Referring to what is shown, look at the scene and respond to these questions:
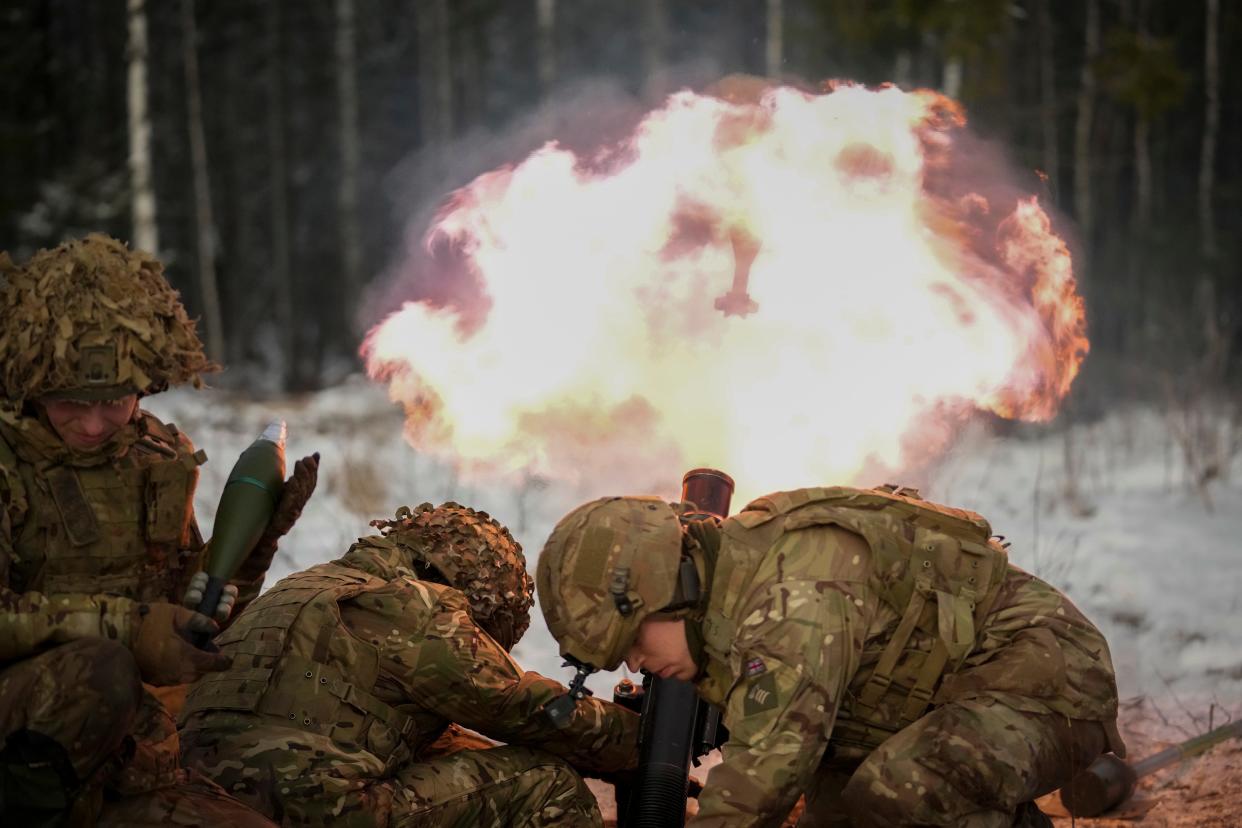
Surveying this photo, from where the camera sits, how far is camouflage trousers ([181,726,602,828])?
13.5ft

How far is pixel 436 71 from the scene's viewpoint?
24938 mm

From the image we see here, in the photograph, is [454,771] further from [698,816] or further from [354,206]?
[354,206]

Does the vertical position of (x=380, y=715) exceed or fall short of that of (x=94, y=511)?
it falls short

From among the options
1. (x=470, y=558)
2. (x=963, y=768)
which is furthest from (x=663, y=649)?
(x=470, y=558)

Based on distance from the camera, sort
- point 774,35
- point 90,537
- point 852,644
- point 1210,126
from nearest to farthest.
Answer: point 852,644 → point 90,537 → point 774,35 → point 1210,126

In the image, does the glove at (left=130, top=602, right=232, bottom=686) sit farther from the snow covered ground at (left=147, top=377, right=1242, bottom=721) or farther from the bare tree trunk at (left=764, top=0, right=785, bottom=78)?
the bare tree trunk at (left=764, top=0, right=785, bottom=78)

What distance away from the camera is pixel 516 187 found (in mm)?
6293

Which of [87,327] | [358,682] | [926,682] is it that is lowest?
[358,682]

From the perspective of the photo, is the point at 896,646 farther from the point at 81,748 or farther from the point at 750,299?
the point at 81,748

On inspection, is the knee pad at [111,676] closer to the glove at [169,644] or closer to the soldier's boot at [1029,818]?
the glove at [169,644]

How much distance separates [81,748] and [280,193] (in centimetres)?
2405

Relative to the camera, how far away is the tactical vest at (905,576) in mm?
3961

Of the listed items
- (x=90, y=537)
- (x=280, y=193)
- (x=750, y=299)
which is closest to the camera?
(x=90, y=537)

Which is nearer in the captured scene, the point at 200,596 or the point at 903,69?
the point at 200,596
